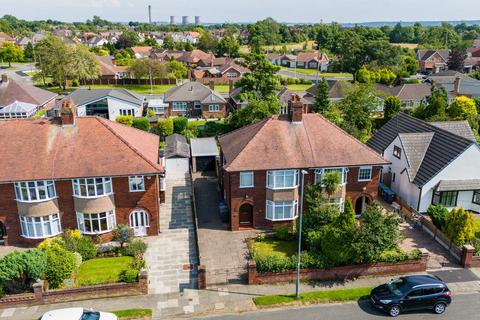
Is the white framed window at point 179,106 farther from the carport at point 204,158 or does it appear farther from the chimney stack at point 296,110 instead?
the chimney stack at point 296,110

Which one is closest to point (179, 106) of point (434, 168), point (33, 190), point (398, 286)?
point (33, 190)

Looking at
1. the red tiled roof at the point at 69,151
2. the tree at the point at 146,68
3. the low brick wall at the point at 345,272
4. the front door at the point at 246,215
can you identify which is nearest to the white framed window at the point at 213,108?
the tree at the point at 146,68

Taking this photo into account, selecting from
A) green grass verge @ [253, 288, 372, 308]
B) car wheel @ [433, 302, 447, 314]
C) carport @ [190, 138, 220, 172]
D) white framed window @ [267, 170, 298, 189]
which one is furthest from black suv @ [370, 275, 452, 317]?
carport @ [190, 138, 220, 172]

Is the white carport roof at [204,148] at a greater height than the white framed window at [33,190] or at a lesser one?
lesser

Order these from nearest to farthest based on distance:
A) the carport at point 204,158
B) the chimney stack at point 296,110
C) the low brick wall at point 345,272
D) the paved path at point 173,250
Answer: the low brick wall at point 345,272 → the paved path at point 173,250 → the chimney stack at point 296,110 → the carport at point 204,158

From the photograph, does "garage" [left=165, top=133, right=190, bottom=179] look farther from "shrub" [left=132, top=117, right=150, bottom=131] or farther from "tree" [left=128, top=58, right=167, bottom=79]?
"tree" [left=128, top=58, right=167, bottom=79]

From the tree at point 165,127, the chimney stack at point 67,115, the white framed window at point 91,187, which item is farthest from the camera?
the tree at point 165,127
